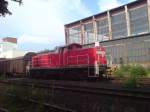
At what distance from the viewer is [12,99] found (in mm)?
12500

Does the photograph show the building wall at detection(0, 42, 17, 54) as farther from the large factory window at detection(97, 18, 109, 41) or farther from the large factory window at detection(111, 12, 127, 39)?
the large factory window at detection(111, 12, 127, 39)

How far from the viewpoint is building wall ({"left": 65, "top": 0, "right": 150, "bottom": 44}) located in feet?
165

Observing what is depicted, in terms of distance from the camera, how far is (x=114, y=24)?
5541 centimetres

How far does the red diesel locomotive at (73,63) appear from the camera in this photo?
21994 millimetres

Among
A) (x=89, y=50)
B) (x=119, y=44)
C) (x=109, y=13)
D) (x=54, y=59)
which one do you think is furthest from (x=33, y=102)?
(x=109, y=13)

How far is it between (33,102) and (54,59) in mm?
13848

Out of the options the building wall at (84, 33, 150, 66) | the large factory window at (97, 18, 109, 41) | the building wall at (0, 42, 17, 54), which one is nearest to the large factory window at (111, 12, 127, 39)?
the large factory window at (97, 18, 109, 41)

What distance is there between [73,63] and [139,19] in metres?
30.4

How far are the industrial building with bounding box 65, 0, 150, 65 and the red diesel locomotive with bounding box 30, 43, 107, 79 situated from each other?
13.1 meters

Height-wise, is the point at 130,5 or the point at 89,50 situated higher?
the point at 130,5

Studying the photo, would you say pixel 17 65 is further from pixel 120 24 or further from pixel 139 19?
pixel 120 24

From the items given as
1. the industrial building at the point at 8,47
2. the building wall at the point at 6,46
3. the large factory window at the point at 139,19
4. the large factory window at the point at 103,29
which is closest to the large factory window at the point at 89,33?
the large factory window at the point at 103,29

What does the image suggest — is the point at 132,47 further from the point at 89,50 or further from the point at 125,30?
the point at 89,50

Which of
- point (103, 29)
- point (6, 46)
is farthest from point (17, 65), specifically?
point (6, 46)
